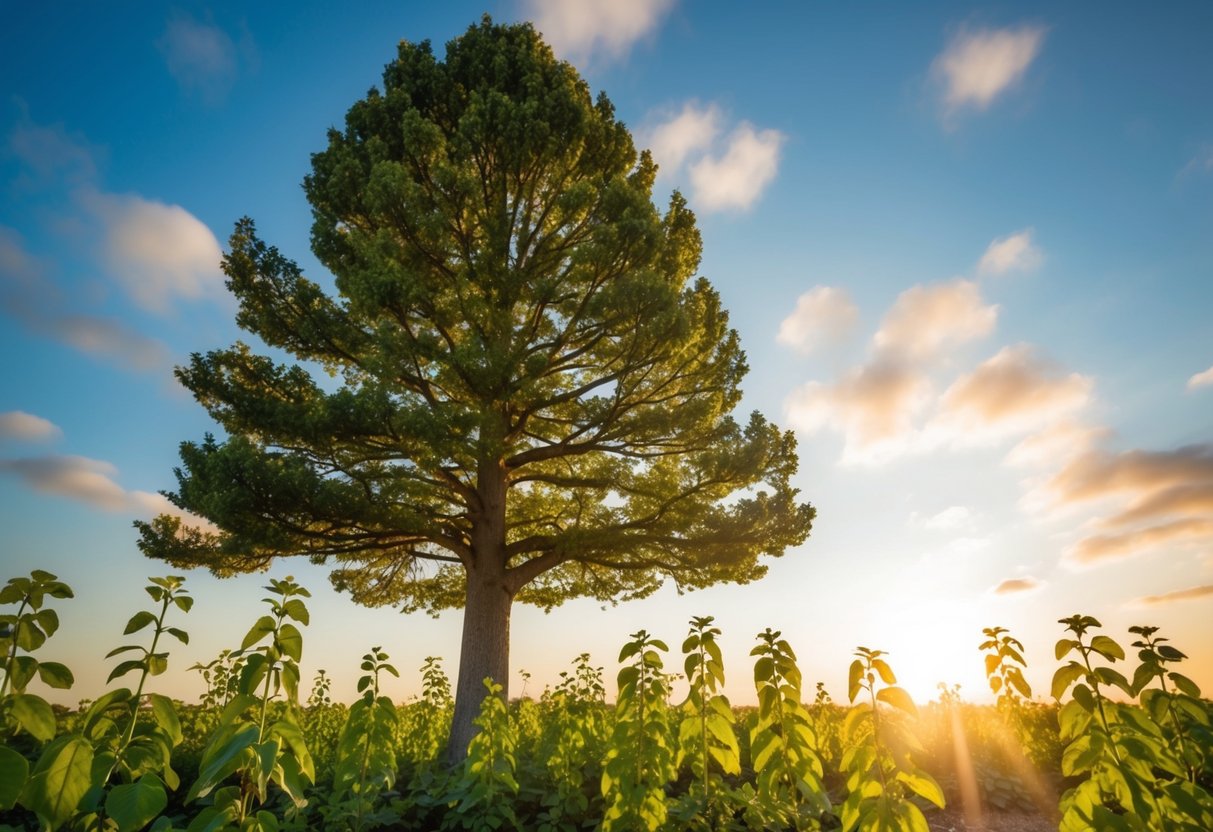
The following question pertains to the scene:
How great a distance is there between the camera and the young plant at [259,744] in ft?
4.34

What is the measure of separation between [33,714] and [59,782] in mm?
167

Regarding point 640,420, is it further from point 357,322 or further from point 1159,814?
point 1159,814

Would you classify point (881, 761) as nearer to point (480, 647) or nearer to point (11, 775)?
point (11, 775)

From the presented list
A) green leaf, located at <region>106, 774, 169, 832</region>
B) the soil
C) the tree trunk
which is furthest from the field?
the tree trunk

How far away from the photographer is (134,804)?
1288 millimetres

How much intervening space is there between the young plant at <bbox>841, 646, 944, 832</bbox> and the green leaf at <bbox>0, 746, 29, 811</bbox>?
73.5 inches

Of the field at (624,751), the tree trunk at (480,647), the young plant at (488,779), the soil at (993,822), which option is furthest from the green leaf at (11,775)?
the tree trunk at (480,647)

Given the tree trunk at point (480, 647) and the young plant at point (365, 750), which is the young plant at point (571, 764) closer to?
the young plant at point (365, 750)

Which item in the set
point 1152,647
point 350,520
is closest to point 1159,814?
point 1152,647

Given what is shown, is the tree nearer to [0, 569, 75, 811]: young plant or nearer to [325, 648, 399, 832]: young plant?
[325, 648, 399, 832]: young plant

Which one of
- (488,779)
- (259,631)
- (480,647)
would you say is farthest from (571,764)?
(480,647)

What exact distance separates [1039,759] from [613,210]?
829 centimetres

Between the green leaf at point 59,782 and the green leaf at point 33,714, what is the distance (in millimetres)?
39

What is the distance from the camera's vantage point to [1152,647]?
1.99 m
